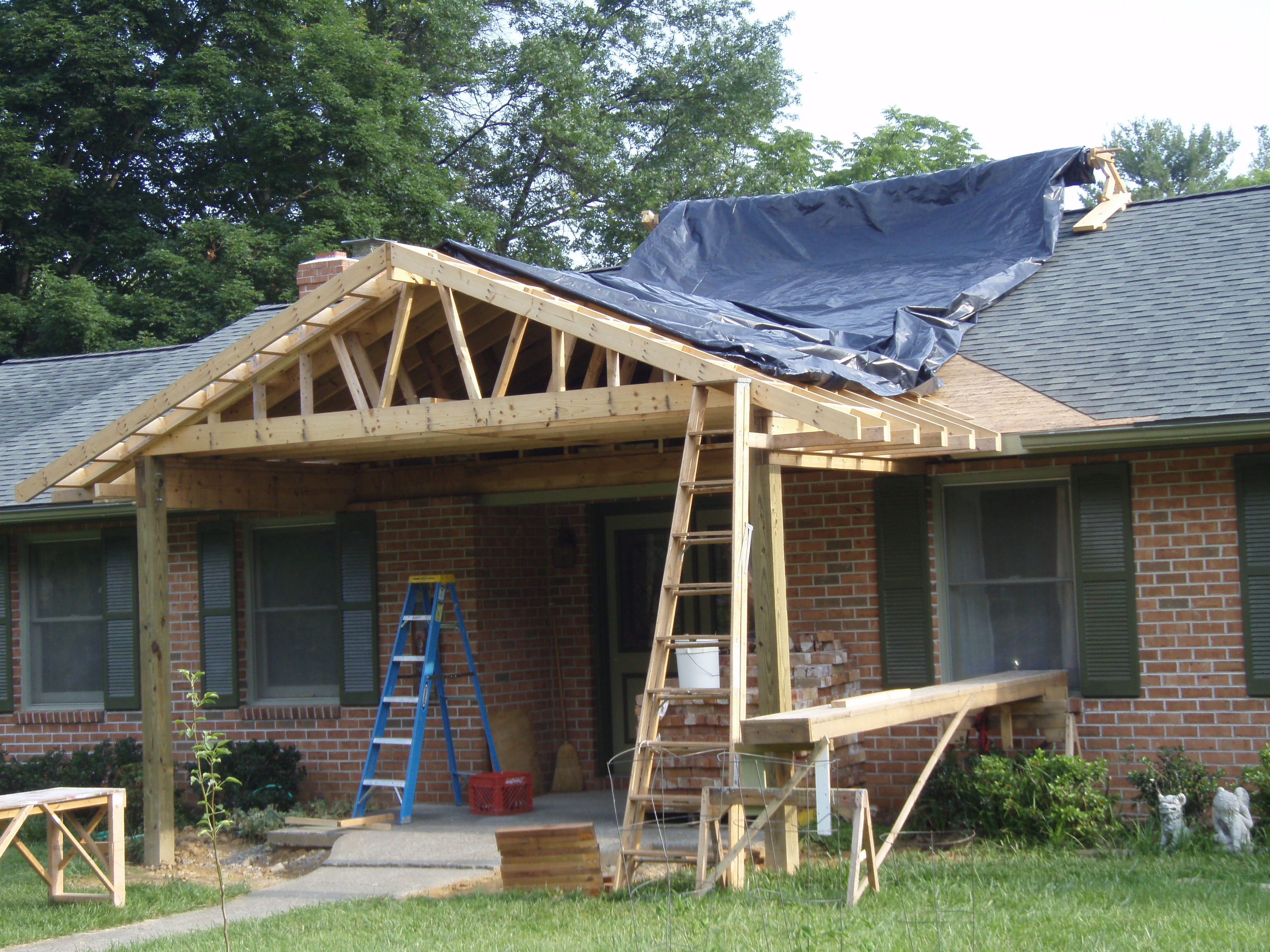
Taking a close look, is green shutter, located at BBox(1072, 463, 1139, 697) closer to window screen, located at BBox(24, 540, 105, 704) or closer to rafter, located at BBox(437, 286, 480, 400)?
rafter, located at BBox(437, 286, 480, 400)

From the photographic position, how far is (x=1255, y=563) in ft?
28.2

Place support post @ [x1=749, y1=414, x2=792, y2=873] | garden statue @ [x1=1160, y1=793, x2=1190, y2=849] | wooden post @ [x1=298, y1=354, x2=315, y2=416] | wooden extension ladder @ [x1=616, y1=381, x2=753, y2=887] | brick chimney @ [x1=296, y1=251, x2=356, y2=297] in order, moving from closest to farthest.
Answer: wooden extension ladder @ [x1=616, y1=381, x2=753, y2=887]
support post @ [x1=749, y1=414, x2=792, y2=873]
garden statue @ [x1=1160, y1=793, x2=1190, y2=849]
wooden post @ [x1=298, y1=354, x2=315, y2=416]
brick chimney @ [x1=296, y1=251, x2=356, y2=297]

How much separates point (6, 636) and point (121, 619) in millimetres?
1303

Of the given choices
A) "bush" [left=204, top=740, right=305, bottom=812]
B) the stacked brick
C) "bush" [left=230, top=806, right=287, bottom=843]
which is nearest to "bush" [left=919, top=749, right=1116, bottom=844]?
the stacked brick

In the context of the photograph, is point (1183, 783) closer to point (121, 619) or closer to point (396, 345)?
point (396, 345)

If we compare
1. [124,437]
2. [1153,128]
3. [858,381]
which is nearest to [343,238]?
[124,437]

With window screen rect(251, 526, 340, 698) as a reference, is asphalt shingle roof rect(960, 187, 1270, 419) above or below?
above

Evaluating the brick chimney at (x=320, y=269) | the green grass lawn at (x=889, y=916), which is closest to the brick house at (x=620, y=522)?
the green grass lawn at (x=889, y=916)

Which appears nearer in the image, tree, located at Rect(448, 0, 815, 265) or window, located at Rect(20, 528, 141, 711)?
window, located at Rect(20, 528, 141, 711)

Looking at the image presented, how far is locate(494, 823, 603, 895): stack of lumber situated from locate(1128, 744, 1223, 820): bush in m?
3.47

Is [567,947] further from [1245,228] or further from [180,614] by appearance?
[1245,228]

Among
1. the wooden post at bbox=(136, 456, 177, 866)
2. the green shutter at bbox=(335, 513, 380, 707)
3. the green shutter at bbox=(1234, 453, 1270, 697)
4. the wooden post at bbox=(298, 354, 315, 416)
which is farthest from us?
the green shutter at bbox=(335, 513, 380, 707)

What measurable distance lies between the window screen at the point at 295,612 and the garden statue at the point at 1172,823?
668 cm

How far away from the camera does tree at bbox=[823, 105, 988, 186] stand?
28156 mm
